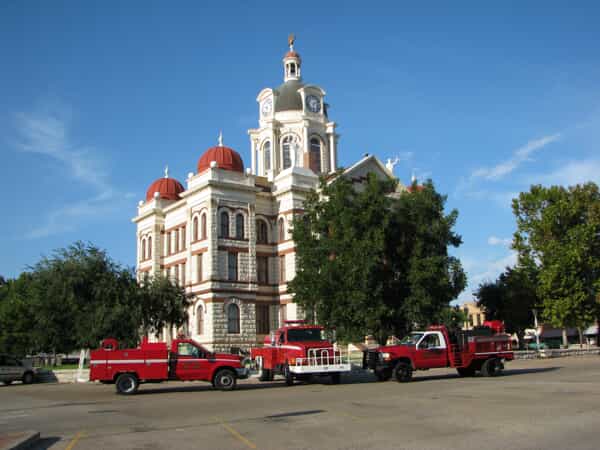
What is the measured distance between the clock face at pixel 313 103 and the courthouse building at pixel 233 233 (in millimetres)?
1912

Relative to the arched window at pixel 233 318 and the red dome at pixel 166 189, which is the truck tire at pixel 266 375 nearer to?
the arched window at pixel 233 318

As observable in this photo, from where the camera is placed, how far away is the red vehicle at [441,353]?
24.4m

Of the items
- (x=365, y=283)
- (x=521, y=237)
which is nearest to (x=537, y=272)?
(x=521, y=237)

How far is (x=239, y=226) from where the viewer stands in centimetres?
4625

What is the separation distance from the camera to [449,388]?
20406 millimetres

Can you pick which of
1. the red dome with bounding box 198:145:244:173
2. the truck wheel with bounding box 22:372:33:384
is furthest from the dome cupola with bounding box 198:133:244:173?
the truck wheel with bounding box 22:372:33:384

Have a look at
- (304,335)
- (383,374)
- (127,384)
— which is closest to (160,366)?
(127,384)

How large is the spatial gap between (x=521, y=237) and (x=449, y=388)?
3339cm

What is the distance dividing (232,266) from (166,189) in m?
12.3

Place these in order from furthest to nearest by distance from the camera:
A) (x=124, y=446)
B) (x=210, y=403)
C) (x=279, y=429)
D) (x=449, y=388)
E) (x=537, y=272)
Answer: (x=537, y=272), (x=449, y=388), (x=210, y=403), (x=279, y=429), (x=124, y=446)

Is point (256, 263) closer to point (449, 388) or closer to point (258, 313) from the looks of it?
point (258, 313)

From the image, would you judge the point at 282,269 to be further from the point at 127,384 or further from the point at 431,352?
the point at 127,384

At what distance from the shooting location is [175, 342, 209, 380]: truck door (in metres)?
23.1

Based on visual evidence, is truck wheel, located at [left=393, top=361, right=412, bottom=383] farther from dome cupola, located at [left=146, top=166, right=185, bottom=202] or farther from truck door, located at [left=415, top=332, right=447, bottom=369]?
dome cupola, located at [left=146, top=166, right=185, bottom=202]
